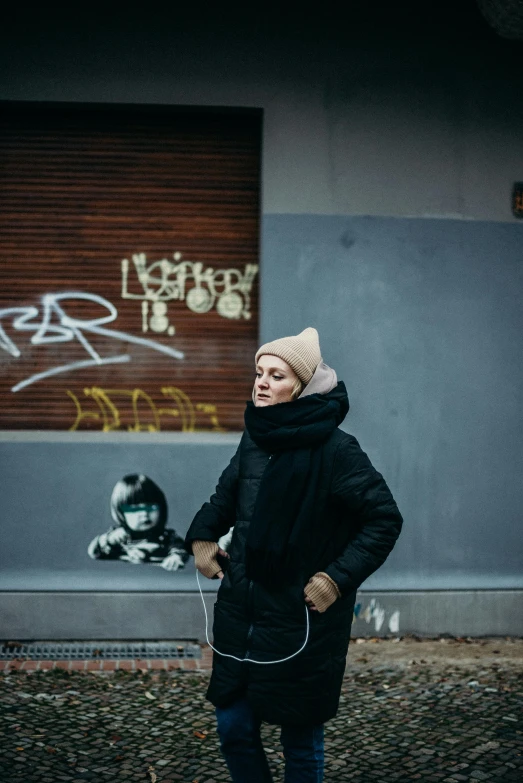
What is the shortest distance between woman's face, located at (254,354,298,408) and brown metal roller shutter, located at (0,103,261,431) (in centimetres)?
291

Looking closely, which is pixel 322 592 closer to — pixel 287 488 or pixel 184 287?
pixel 287 488

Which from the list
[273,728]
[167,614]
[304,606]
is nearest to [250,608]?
[304,606]

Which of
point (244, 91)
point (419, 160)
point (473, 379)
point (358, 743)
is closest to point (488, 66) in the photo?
point (419, 160)

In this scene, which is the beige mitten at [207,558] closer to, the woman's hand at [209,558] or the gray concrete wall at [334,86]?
the woman's hand at [209,558]

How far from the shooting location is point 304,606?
3.08 meters

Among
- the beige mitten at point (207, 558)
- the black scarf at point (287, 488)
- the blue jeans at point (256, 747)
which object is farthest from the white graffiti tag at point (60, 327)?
the blue jeans at point (256, 747)

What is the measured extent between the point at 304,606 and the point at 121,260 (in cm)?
364

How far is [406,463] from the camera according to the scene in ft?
19.9

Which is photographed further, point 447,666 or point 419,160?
point 419,160

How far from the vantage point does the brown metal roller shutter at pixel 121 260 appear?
239 inches

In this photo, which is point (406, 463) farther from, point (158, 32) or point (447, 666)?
point (158, 32)

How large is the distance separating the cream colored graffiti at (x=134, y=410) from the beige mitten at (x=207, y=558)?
2854 millimetres

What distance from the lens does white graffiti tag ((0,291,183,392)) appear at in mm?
6098

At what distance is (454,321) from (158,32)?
2.75 m
